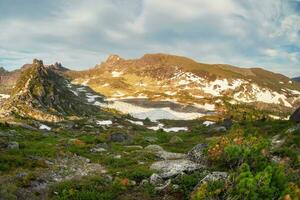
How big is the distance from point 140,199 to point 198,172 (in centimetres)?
632

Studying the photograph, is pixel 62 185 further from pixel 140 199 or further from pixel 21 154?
pixel 21 154

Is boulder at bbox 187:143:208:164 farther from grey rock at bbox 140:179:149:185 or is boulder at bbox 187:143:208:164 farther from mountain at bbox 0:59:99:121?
mountain at bbox 0:59:99:121

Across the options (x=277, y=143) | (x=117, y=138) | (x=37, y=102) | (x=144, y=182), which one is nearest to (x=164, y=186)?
(x=144, y=182)

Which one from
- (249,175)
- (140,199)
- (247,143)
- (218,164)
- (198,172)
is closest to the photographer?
(249,175)

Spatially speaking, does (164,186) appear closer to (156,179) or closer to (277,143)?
(156,179)

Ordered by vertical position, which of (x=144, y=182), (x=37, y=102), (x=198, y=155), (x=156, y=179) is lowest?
(x=37, y=102)

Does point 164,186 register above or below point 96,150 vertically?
above

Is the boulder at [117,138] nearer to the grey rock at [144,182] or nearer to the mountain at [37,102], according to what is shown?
the grey rock at [144,182]

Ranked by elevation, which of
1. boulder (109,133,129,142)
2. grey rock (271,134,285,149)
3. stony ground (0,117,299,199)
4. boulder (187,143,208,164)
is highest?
grey rock (271,134,285,149)

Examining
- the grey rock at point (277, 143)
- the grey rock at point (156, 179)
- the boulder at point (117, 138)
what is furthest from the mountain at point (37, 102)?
the grey rock at point (156, 179)

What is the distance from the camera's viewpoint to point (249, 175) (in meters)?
19.2

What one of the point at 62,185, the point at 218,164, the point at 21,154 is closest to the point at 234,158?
the point at 218,164

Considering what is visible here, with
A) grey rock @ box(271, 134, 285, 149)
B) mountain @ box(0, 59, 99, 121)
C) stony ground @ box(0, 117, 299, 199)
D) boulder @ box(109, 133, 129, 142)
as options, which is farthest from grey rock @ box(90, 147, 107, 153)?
mountain @ box(0, 59, 99, 121)

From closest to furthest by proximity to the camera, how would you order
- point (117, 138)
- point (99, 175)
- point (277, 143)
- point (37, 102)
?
point (99, 175) → point (277, 143) → point (117, 138) → point (37, 102)
